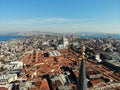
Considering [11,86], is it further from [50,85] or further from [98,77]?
[98,77]

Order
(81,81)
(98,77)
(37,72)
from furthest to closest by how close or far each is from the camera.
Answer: (37,72)
(98,77)
(81,81)

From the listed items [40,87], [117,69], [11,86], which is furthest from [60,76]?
[117,69]

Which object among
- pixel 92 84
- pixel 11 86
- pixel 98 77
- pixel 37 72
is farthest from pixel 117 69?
pixel 11 86

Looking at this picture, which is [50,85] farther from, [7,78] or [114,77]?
[114,77]

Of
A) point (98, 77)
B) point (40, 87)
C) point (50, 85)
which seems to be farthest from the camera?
point (98, 77)

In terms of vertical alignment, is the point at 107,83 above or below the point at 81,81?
below

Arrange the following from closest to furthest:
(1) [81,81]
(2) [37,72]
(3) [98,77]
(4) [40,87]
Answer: (1) [81,81], (4) [40,87], (3) [98,77], (2) [37,72]

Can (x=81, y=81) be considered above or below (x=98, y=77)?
above

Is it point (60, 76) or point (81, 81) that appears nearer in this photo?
point (81, 81)

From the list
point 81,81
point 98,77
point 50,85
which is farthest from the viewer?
point 98,77
